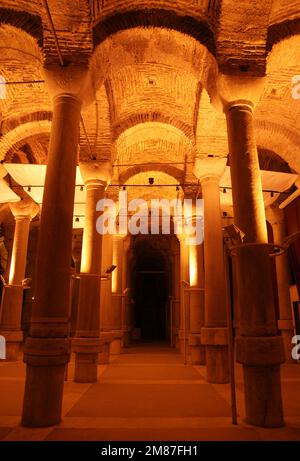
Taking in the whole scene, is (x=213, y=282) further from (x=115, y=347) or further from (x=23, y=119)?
(x=115, y=347)

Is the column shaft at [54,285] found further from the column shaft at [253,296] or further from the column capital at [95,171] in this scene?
the column capital at [95,171]

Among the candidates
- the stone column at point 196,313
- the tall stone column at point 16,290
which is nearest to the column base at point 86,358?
the stone column at point 196,313

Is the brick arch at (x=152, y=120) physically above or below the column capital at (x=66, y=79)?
above

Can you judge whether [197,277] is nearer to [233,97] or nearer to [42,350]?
[233,97]

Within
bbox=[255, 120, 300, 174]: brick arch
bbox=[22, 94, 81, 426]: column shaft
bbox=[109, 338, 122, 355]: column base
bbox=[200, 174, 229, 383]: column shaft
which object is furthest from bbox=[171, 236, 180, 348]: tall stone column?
bbox=[22, 94, 81, 426]: column shaft

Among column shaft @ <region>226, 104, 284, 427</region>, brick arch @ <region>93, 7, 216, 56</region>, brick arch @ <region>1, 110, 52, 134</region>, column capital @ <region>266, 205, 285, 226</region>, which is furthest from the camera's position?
column capital @ <region>266, 205, 285, 226</region>

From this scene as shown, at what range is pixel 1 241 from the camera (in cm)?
1652

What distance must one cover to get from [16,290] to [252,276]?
868 cm

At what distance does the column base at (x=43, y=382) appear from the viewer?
386 centimetres

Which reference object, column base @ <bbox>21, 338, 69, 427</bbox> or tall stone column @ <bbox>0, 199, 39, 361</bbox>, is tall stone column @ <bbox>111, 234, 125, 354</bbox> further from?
column base @ <bbox>21, 338, 69, 427</bbox>

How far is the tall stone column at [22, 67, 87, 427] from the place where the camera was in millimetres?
3943

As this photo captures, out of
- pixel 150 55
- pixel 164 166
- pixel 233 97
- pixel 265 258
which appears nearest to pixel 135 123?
pixel 150 55

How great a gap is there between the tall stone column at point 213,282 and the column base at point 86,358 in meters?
2.19

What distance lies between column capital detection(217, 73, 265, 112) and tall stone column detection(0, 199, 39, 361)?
8.10 metres
